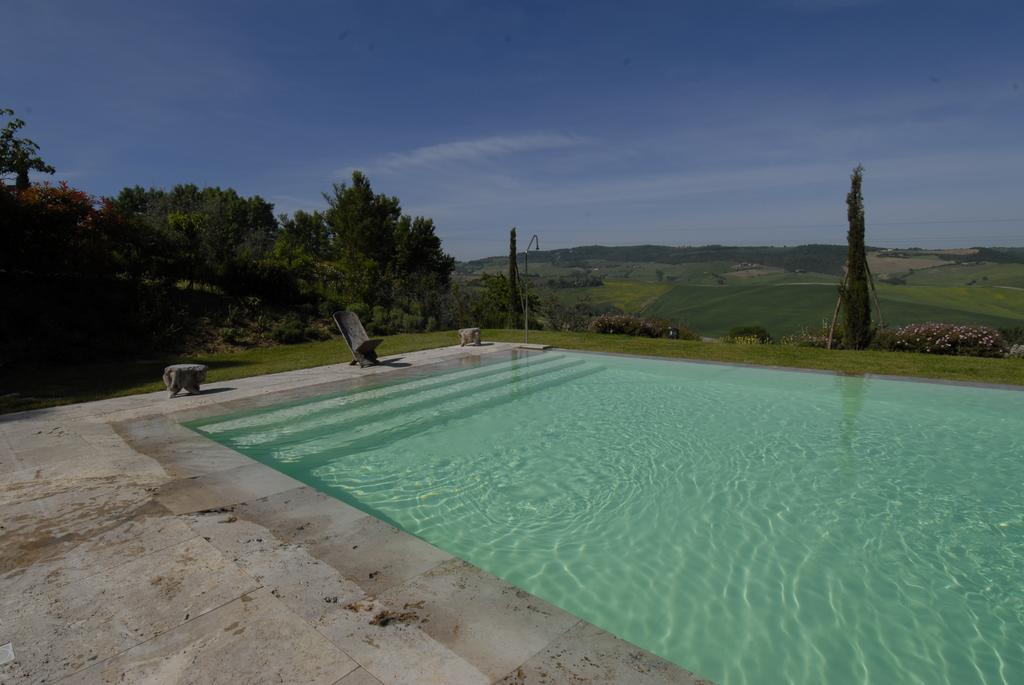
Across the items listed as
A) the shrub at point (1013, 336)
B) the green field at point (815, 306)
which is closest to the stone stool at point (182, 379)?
the shrub at point (1013, 336)

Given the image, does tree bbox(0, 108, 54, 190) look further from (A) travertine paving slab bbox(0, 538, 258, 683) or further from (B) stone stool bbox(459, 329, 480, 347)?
(A) travertine paving slab bbox(0, 538, 258, 683)

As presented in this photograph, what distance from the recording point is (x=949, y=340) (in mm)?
9930

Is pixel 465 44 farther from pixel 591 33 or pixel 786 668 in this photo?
pixel 786 668

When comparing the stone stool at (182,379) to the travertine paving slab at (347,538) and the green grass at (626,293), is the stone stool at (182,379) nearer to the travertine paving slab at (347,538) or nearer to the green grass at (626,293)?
the travertine paving slab at (347,538)

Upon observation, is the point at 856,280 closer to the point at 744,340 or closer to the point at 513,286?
the point at 744,340

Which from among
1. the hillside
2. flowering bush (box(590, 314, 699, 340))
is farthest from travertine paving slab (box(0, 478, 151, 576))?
the hillside

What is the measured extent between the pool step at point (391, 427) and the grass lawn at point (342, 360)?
3.30 m

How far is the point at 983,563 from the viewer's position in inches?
121

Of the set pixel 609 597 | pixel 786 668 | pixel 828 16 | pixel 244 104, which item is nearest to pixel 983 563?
pixel 786 668

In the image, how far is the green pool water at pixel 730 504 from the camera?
7.98 feet

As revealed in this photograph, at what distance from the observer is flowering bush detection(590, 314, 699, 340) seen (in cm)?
1380

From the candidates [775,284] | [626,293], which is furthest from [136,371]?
[626,293]

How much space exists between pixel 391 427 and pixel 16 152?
40.0ft

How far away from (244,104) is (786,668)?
44.0ft
